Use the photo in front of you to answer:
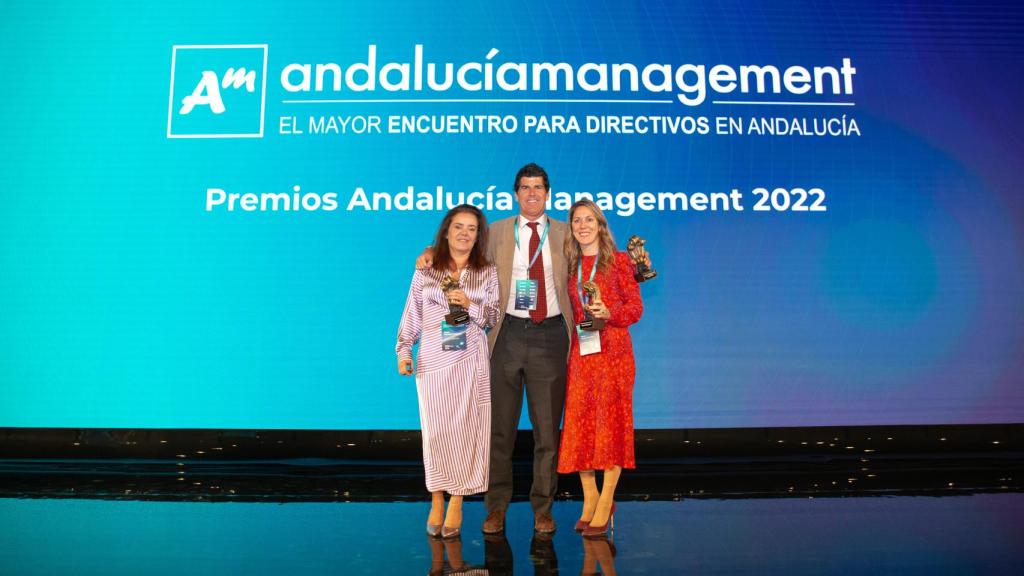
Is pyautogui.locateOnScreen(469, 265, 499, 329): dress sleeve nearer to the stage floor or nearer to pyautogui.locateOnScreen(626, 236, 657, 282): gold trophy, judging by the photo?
pyautogui.locateOnScreen(626, 236, 657, 282): gold trophy

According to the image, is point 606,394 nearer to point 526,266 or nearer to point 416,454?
point 526,266

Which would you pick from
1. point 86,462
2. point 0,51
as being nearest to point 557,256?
point 86,462

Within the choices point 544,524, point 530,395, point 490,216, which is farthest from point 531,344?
point 490,216

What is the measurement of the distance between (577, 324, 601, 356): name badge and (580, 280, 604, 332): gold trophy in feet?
0.14

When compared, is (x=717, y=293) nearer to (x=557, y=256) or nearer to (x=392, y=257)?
(x=557, y=256)

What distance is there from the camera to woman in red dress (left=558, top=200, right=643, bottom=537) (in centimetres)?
253

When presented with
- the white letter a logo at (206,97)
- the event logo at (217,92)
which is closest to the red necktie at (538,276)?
the event logo at (217,92)

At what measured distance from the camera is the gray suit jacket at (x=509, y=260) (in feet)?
8.87

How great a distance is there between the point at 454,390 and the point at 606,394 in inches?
20.9

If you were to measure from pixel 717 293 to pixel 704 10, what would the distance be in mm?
1582

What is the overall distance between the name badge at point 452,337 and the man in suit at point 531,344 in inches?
8.1

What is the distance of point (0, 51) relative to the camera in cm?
409

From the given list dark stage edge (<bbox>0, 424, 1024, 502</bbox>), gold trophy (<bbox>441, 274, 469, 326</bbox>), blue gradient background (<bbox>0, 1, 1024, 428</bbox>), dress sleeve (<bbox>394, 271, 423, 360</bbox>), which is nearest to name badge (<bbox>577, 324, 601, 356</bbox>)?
gold trophy (<bbox>441, 274, 469, 326</bbox>)

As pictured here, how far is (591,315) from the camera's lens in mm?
2518
